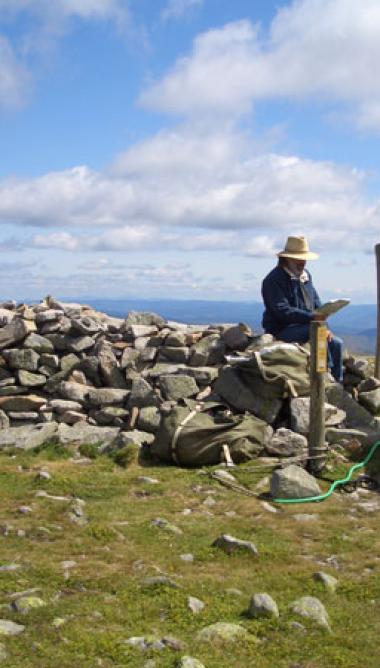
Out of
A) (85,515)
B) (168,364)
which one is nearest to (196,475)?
(85,515)

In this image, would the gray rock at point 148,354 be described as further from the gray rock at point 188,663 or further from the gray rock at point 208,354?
the gray rock at point 188,663

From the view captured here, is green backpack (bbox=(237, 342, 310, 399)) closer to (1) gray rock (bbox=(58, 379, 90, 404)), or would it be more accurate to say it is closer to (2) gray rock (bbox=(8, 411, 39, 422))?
(1) gray rock (bbox=(58, 379, 90, 404))

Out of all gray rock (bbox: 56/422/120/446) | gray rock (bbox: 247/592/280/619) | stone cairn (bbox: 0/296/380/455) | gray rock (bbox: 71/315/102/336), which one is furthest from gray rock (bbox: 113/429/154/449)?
gray rock (bbox: 247/592/280/619)

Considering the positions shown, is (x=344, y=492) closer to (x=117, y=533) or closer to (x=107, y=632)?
(x=117, y=533)

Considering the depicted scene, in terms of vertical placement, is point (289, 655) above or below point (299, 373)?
below

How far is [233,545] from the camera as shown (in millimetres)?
7598

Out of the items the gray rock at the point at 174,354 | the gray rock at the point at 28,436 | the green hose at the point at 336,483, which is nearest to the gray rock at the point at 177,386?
the gray rock at the point at 174,354

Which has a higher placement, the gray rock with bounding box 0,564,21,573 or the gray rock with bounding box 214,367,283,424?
the gray rock with bounding box 214,367,283,424

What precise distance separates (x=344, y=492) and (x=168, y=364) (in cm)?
596

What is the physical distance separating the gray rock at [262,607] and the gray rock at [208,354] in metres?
9.27

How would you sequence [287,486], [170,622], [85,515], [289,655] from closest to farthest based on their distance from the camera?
1. [289,655]
2. [170,622]
3. [85,515]
4. [287,486]

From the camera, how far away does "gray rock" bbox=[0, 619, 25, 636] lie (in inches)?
212

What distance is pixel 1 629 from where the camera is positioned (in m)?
5.42

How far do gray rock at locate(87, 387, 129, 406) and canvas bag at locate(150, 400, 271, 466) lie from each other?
260cm
